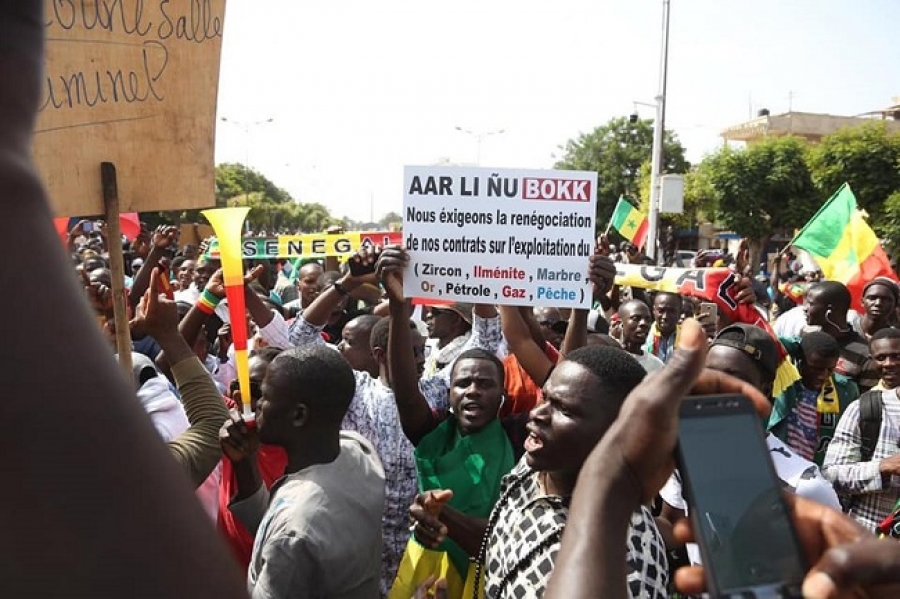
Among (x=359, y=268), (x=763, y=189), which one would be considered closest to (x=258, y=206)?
(x=763, y=189)

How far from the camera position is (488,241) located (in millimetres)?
3773

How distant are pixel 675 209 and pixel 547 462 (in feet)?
51.4

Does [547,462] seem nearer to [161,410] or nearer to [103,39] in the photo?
[161,410]

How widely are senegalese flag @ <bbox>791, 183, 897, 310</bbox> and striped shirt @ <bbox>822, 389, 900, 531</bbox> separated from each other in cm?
353

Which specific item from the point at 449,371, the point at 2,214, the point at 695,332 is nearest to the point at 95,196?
the point at 449,371

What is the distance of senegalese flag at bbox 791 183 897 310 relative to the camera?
24.0ft

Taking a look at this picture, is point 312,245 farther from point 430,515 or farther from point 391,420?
point 430,515

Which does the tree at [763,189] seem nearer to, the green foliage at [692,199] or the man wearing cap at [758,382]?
the green foliage at [692,199]

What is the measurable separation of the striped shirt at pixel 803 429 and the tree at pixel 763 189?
29.9m

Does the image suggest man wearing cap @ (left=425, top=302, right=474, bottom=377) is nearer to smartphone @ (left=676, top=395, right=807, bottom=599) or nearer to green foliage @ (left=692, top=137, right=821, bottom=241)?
smartphone @ (left=676, top=395, right=807, bottom=599)

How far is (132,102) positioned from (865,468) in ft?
11.6

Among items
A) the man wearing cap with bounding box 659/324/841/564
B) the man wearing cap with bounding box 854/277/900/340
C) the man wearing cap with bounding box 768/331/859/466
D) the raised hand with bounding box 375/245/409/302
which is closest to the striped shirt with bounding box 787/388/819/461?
the man wearing cap with bounding box 768/331/859/466

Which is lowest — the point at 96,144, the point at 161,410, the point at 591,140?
the point at 161,410

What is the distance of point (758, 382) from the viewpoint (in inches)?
133
